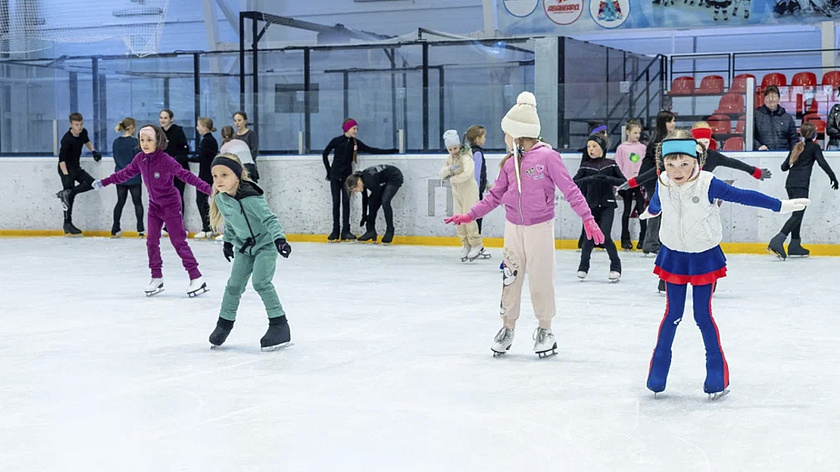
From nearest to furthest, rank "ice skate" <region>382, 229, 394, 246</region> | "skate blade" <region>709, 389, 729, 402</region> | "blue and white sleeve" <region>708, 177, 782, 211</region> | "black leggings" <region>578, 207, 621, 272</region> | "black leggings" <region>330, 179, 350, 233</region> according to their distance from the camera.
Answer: "blue and white sleeve" <region>708, 177, 782, 211</region>
"skate blade" <region>709, 389, 729, 402</region>
"black leggings" <region>578, 207, 621, 272</region>
"ice skate" <region>382, 229, 394, 246</region>
"black leggings" <region>330, 179, 350, 233</region>

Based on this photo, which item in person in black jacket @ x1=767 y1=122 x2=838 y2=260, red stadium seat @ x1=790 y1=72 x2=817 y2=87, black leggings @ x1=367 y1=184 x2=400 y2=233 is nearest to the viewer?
person in black jacket @ x1=767 y1=122 x2=838 y2=260

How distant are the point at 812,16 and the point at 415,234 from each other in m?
5.54

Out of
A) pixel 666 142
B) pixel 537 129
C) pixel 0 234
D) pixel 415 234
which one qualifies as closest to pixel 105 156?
pixel 0 234

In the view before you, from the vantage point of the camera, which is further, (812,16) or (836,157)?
(812,16)

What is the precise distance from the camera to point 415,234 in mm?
12719

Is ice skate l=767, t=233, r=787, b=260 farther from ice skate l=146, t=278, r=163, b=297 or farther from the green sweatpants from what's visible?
the green sweatpants

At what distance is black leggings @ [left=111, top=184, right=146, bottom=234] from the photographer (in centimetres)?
1340

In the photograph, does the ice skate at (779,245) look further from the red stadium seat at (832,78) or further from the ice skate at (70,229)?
the ice skate at (70,229)

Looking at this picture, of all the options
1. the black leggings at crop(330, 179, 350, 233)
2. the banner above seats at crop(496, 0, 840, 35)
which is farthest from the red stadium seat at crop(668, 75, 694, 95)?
the black leggings at crop(330, 179, 350, 233)

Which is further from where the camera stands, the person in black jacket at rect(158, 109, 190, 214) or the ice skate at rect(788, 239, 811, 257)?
the person in black jacket at rect(158, 109, 190, 214)

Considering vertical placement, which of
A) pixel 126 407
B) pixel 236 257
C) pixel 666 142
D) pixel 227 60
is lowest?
pixel 126 407

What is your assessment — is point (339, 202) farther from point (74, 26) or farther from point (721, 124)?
point (721, 124)

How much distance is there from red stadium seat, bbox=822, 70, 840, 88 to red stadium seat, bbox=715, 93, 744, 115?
4.16 feet

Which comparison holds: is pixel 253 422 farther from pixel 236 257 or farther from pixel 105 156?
pixel 105 156
